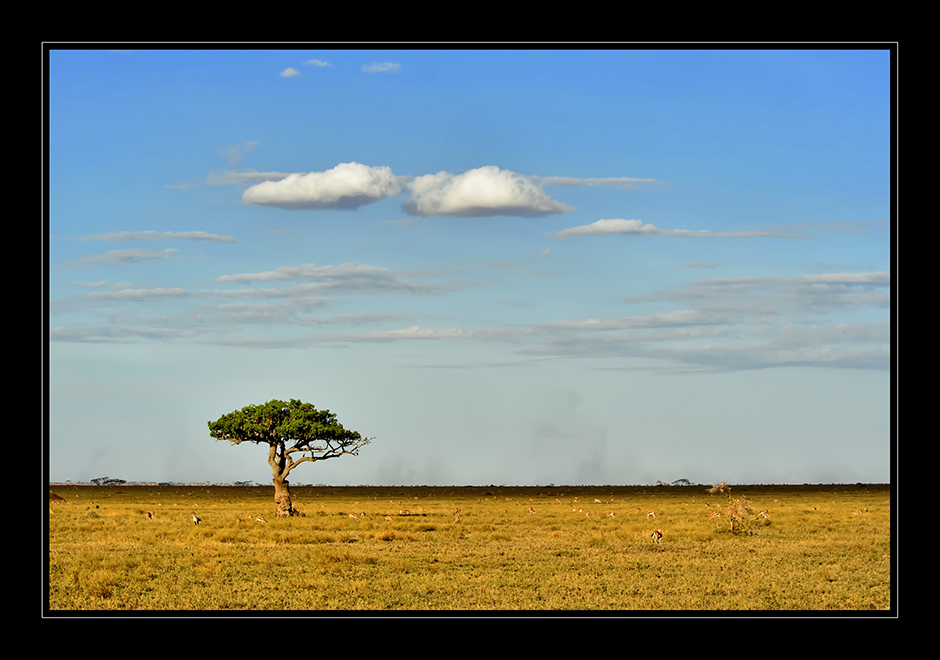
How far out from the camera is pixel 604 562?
27547 mm

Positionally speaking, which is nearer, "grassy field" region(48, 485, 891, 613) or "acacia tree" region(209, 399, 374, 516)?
"grassy field" region(48, 485, 891, 613)

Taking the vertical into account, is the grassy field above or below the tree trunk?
above

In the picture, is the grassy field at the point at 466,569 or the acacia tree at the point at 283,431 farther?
the acacia tree at the point at 283,431

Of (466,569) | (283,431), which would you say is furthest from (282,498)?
(466,569)

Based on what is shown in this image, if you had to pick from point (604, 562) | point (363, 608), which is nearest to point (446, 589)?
point (363, 608)

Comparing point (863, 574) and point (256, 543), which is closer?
point (863, 574)

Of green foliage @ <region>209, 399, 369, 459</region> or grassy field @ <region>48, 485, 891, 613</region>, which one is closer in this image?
grassy field @ <region>48, 485, 891, 613</region>

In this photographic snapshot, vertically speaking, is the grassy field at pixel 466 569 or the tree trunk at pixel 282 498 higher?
the grassy field at pixel 466 569

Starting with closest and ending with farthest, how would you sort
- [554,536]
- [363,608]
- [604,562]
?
[363,608], [604,562], [554,536]

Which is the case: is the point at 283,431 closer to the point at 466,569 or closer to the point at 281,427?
the point at 281,427
